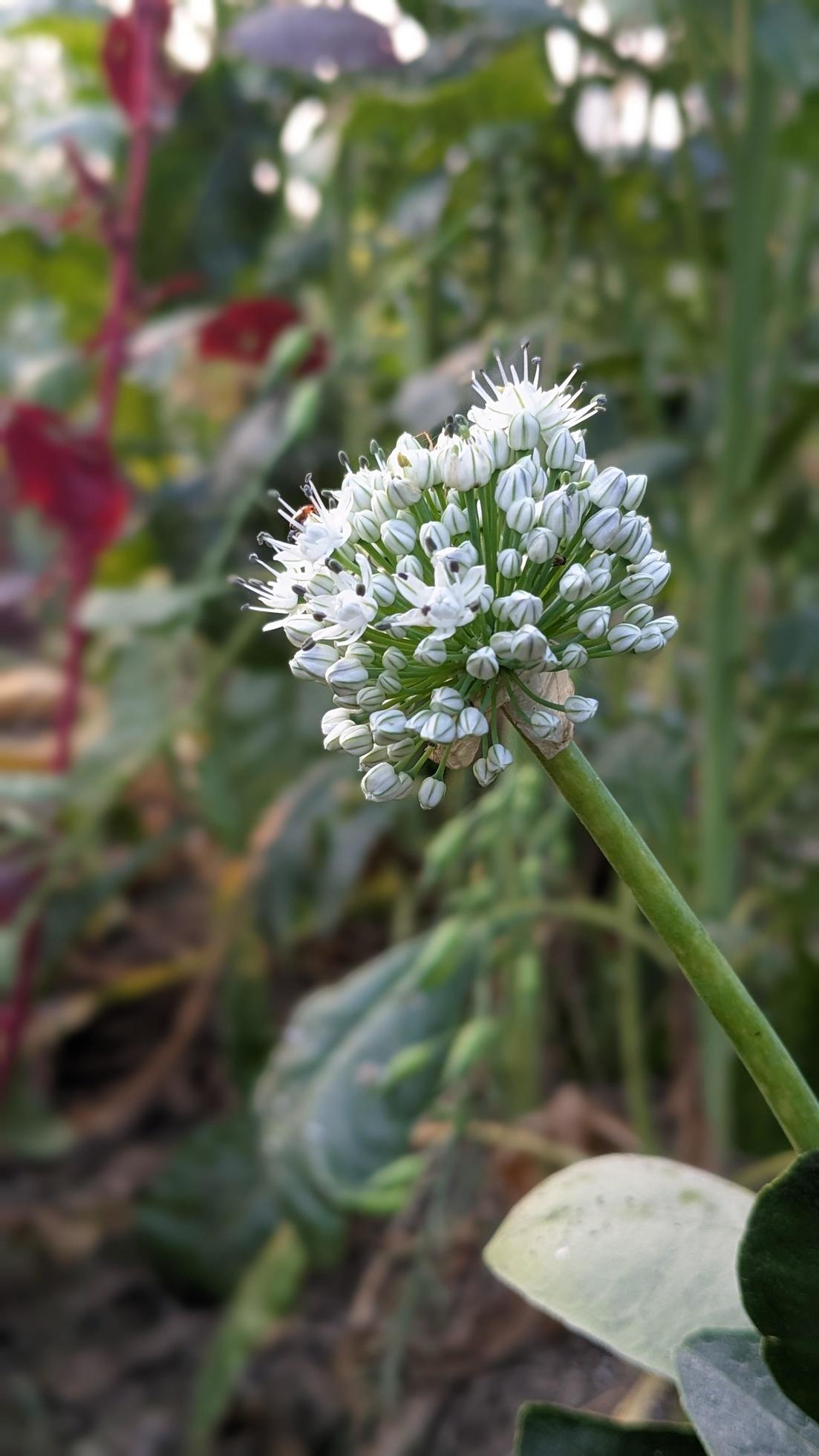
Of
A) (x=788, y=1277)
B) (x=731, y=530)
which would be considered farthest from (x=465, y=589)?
(x=731, y=530)

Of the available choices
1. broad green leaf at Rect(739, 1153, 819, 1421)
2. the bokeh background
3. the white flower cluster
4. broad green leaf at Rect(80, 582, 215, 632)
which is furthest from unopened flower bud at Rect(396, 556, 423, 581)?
broad green leaf at Rect(80, 582, 215, 632)

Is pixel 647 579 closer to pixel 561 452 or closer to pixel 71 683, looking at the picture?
pixel 561 452

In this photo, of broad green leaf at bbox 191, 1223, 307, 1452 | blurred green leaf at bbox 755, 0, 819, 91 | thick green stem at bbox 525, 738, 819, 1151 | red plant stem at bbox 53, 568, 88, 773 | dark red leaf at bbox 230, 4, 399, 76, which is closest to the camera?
thick green stem at bbox 525, 738, 819, 1151

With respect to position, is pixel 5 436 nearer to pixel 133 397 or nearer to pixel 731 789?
pixel 133 397

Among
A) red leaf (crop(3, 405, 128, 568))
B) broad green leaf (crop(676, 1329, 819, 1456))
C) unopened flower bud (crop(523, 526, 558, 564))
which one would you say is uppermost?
red leaf (crop(3, 405, 128, 568))

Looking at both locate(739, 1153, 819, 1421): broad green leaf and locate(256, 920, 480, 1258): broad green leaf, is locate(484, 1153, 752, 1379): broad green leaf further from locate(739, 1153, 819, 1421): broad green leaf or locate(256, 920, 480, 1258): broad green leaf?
locate(256, 920, 480, 1258): broad green leaf

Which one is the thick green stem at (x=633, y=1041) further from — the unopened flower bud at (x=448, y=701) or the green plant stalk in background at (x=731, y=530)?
the unopened flower bud at (x=448, y=701)

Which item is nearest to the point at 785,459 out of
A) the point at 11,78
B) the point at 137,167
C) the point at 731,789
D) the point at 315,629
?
the point at 731,789
